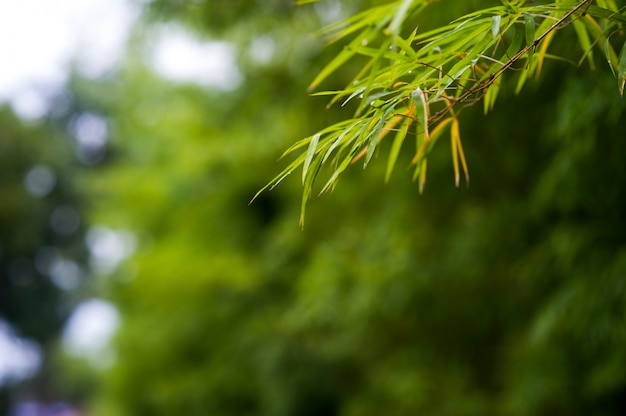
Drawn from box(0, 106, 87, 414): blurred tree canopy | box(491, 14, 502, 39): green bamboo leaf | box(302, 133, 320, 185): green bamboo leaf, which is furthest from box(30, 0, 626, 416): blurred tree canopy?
box(0, 106, 87, 414): blurred tree canopy

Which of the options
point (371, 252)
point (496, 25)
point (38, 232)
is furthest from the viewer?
point (38, 232)

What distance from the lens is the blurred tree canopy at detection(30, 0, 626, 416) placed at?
6.13 ft

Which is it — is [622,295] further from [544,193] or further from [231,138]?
[231,138]

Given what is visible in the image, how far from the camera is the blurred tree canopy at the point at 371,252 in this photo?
1867 millimetres

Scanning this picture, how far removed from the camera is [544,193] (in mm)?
1955

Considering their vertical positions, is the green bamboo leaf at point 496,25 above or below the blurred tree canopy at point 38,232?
below

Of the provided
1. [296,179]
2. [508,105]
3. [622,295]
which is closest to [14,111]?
[296,179]

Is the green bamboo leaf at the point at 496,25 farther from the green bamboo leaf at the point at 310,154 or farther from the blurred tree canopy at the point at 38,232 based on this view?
the blurred tree canopy at the point at 38,232

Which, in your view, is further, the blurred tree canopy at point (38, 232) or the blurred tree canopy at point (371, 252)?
the blurred tree canopy at point (38, 232)

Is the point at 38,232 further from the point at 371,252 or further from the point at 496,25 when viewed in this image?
the point at 496,25

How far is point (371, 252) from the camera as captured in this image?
2820mm

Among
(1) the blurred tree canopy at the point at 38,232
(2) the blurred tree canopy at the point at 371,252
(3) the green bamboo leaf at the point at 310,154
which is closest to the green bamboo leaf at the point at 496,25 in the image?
(2) the blurred tree canopy at the point at 371,252

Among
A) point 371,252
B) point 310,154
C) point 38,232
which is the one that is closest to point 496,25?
point 310,154

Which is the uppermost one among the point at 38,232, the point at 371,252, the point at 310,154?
the point at 38,232
